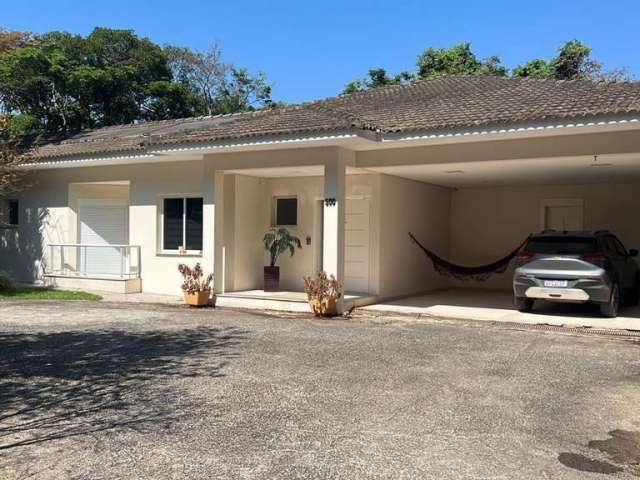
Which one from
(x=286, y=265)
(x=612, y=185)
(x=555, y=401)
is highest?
(x=612, y=185)

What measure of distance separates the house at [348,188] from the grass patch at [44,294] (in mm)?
735

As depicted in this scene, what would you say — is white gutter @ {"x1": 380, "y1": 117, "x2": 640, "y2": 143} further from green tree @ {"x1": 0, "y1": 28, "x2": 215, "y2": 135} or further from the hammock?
green tree @ {"x1": 0, "y1": 28, "x2": 215, "y2": 135}

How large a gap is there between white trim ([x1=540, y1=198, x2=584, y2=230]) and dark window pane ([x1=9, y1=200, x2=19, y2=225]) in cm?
1507

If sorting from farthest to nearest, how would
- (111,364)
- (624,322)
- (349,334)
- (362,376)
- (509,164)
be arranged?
1. (509,164)
2. (624,322)
3. (349,334)
4. (111,364)
5. (362,376)

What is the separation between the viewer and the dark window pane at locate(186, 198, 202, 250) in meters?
15.1

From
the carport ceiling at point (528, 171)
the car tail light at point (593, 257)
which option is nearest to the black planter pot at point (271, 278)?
the carport ceiling at point (528, 171)

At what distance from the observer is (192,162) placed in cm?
1502

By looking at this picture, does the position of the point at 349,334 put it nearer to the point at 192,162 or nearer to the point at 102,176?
the point at 192,162

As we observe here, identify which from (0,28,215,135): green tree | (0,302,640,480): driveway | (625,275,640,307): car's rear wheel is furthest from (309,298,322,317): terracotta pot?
(0,28,215,135): green tree

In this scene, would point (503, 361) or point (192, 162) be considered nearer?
point (503, 361)

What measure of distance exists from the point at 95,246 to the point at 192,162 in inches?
143

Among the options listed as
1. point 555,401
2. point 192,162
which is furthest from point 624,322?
point 192,162

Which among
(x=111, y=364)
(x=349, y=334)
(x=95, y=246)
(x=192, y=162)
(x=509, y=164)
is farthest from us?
(x=95, y=246)

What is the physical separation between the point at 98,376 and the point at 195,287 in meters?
6.41
